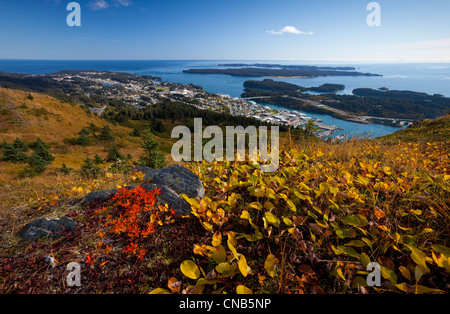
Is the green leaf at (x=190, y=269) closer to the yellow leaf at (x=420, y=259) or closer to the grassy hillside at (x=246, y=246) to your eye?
the grassy hillside at (x=246, y=246)

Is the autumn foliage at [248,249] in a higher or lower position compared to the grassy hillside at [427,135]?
lower

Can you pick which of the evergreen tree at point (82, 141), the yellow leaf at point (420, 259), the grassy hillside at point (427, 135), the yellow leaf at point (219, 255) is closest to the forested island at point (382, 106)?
the grassy hillside at point (427, 135)

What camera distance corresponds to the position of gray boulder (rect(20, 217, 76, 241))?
2191mm

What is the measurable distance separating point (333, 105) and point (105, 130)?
103802 mm

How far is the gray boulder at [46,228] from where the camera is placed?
2.19m

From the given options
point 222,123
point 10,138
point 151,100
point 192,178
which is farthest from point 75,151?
point 151,100

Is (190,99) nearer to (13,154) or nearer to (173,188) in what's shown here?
(13,154)

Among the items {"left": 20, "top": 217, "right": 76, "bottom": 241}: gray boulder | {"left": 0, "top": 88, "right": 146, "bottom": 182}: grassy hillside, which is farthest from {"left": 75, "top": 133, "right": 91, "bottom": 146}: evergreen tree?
{"left": 20, "top": 217, "right": 76, "bottom": 241}: gray boulder

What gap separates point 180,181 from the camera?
3299 mm

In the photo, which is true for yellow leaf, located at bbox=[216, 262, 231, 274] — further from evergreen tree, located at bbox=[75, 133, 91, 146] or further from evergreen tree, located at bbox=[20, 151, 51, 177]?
evergreen tree, located at bbox=[75, 133, 91, 146]

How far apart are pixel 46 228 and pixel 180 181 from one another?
1.78m

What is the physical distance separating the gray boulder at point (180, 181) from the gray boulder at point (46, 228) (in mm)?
1378

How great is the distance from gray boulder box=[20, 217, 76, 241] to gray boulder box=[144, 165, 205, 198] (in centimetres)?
138
